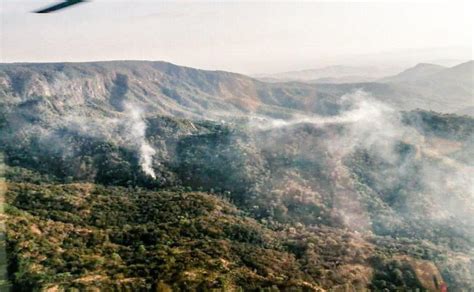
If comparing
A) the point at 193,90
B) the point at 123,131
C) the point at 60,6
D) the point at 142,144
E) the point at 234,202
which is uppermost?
the point at 60,6

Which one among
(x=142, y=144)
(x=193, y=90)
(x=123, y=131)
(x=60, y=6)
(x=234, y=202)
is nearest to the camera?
(x=60, y=6)

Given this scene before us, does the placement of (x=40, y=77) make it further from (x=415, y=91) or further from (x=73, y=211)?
(x=415, y=91)

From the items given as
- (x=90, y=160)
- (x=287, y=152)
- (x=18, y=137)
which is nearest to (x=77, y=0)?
(x=287, y=152)

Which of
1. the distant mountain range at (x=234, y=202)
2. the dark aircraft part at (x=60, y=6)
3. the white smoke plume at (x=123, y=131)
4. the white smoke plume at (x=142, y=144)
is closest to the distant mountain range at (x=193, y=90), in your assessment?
the distant mountain range at (x=234, y=202)

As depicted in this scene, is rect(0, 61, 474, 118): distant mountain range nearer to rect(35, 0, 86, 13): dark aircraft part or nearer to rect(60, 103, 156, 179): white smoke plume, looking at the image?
rect(60, 103, 156, 179): white smoke plume

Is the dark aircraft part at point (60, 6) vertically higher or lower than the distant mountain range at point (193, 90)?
higher

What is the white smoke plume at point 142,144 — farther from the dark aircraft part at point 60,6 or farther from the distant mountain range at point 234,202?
the dark aircraft part at point 60,6

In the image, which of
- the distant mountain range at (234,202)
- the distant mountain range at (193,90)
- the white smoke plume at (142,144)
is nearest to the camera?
the distant mountain range at (234,202)

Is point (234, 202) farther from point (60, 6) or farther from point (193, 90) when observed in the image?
point (193, 90)

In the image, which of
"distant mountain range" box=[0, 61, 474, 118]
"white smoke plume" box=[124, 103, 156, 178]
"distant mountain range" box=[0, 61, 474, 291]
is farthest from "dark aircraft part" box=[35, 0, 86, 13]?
"distant mountain range" box=[0, 61, 474, 118]

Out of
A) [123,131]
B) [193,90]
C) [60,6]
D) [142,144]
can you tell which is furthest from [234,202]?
[193,90]

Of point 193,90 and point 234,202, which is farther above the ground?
point 193,90
